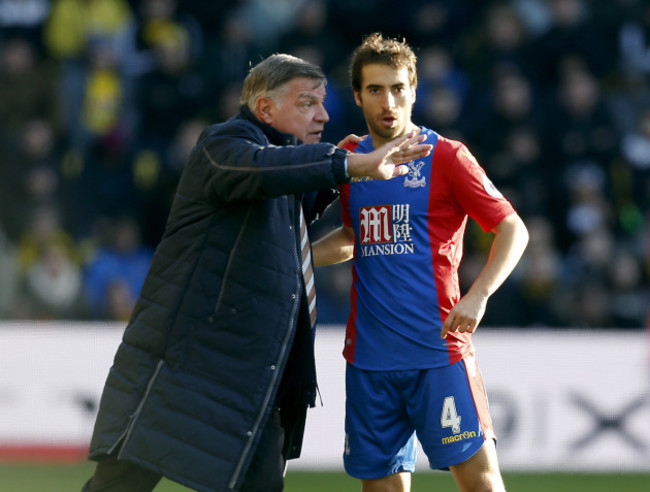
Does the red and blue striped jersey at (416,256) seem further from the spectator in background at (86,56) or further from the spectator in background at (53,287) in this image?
the spectator in background at (86,56)

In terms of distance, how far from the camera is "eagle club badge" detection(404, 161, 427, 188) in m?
4.48

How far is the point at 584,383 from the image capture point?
26.1 feet

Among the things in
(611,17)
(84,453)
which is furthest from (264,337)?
(611,17)

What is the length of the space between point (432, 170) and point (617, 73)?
6.67 meters

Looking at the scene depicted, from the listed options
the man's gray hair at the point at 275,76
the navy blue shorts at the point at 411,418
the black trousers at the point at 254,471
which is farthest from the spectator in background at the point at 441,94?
the black trousers at the point at 254,471

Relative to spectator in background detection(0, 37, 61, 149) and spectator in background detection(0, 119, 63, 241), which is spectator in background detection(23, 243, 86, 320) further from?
spectator in background detection(0, 37, 61, 149)

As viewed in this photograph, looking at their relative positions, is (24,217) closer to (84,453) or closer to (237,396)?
(84,453)

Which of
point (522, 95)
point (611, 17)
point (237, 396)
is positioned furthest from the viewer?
point (611, 17)

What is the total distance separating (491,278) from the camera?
4.25 meters

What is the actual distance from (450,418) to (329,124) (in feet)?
19.0

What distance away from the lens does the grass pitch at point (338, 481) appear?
23.0ft

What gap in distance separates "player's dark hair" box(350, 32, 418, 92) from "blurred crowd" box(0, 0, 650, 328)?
188 inches

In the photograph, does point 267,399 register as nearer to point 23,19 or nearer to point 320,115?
point 320,115

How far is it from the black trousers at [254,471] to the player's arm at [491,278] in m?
0.76
